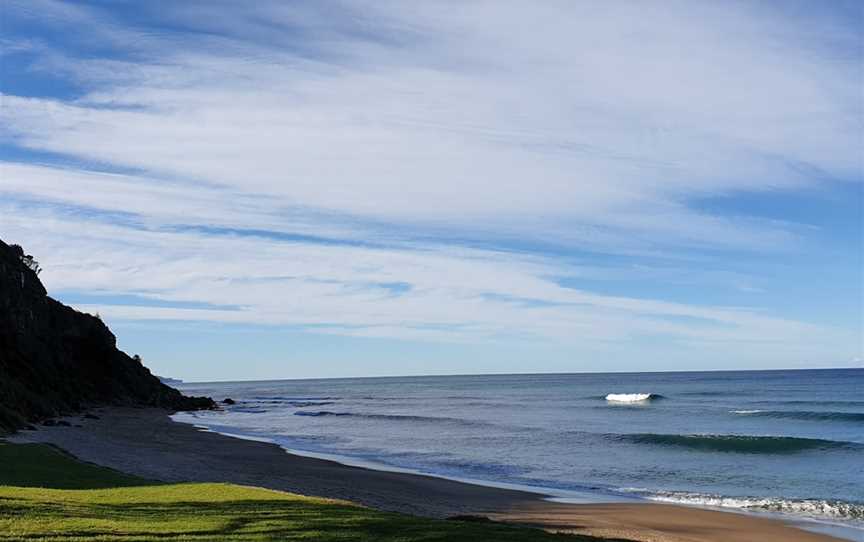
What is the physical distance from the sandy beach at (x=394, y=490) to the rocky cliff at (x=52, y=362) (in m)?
7.66

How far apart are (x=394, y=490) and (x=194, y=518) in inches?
541

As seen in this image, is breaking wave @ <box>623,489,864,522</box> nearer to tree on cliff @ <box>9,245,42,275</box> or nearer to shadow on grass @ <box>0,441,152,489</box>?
shadow on grass @ <box>0,441,152,489</box>

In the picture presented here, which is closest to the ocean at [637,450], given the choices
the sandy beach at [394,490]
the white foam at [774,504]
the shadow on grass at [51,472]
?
the white foam at [774,504]

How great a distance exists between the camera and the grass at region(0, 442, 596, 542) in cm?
1198

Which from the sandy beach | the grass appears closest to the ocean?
the sandy beach

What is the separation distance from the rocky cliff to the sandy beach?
25.1 ft

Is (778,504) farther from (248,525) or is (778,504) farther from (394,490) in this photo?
(248,525)

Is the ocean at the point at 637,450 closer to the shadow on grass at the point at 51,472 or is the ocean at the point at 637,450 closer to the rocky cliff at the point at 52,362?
the rocky cliff at the point at 52,362

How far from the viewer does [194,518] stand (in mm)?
13875

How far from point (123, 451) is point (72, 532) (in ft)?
80.6

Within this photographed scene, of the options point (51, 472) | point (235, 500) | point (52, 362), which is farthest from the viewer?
point (52, 362)

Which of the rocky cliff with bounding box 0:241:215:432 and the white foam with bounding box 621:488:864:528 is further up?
the rocky cliff with bounding box 0:241:215:432

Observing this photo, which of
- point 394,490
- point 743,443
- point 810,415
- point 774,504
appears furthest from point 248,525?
point 810,415

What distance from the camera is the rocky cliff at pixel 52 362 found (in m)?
49.9
